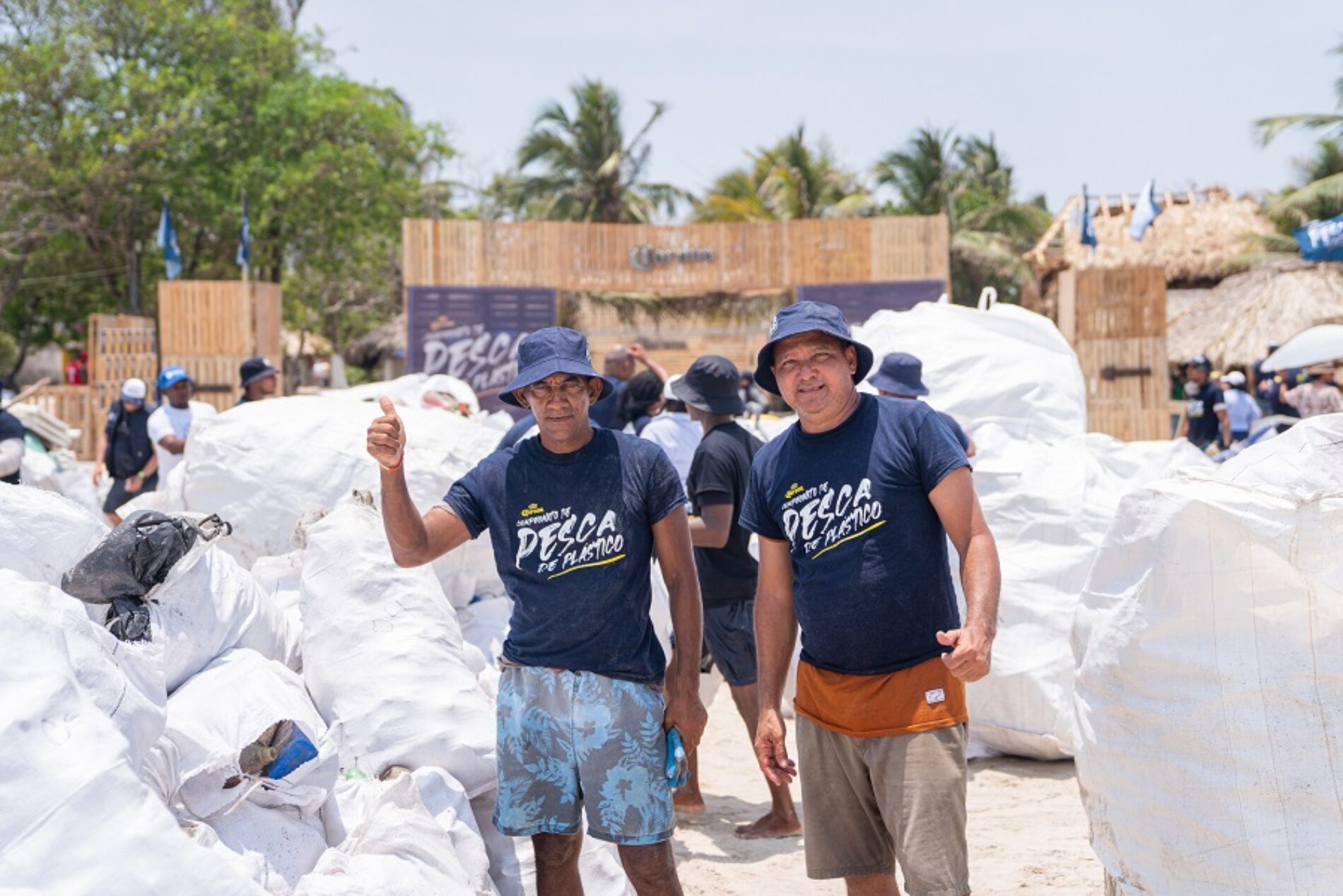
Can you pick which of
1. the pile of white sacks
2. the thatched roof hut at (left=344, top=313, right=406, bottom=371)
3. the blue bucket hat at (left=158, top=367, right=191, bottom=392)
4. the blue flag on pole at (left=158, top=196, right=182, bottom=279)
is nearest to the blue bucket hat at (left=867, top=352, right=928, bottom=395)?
the pile of white sacks

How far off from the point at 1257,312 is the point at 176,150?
678 inches

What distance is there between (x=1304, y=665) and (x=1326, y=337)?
791 cm

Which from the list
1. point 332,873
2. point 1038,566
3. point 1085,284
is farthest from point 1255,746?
point 1085,284

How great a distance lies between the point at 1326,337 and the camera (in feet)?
31.0

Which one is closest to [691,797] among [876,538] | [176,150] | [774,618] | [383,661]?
[383,661]

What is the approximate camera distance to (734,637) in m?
4.58

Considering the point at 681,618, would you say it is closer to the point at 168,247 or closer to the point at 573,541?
the point at 573,541

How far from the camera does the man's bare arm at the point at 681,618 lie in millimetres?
2918

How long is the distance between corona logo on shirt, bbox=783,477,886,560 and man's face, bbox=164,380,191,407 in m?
5.61

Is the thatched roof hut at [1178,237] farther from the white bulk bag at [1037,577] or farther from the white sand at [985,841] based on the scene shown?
the white sand at [985,841]

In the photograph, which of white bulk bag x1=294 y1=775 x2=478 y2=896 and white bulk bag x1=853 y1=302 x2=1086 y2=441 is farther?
white bulk bag x1=853 y1=302 x2=1086 y2=441

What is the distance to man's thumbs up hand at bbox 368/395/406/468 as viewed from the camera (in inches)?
109

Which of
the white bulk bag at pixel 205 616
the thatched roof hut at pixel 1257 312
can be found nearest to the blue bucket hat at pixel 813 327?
the white bulk bag at pixel 205 616

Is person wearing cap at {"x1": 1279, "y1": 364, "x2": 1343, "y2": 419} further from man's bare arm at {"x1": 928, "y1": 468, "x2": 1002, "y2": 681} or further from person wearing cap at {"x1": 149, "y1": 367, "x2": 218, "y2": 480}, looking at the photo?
man's bare arm at {"x1": 928, "y1": 468, "x2": 1002, "y2": 681}
